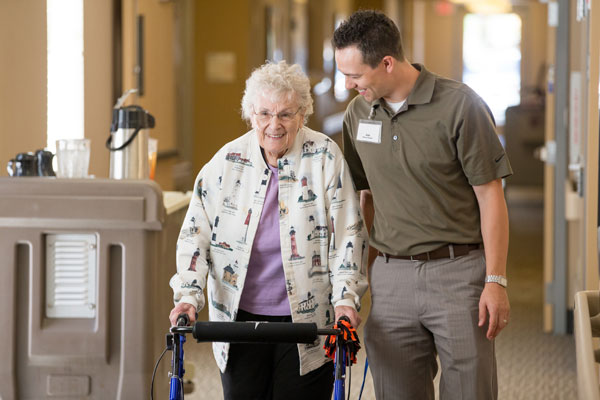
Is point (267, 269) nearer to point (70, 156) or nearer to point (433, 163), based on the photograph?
point (433, 163)

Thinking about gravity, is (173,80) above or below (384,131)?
above

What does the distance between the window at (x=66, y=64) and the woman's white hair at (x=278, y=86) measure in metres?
2.55

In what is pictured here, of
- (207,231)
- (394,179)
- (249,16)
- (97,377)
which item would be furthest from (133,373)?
(249,16)

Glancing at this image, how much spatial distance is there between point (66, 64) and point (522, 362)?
3.07 m

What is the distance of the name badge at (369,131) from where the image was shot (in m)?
2.53

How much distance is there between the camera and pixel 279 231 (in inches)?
98.5

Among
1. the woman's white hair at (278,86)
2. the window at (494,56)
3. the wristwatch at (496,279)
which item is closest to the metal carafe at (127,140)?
the woman's white hair at (278,86)

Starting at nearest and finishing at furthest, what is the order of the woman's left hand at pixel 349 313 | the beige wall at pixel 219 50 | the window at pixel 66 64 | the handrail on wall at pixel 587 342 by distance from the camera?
the handrail on wall at pixel 587 342 < the woman's left hand at pixel 349 313 < the window at pixel 66 64 < the beige wall at pixel 219 50

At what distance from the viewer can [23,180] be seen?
2.84 m

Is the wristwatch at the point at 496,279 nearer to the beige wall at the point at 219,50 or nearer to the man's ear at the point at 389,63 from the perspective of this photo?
the man's ear at the point at 389,63

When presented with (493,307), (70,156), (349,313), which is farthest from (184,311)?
(70,156)

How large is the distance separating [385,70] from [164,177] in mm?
4949

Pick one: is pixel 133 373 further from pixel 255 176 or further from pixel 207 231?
pixel 255 176

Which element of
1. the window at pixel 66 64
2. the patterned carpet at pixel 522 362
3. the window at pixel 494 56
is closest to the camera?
the patterned carpet at pixel 522 362
